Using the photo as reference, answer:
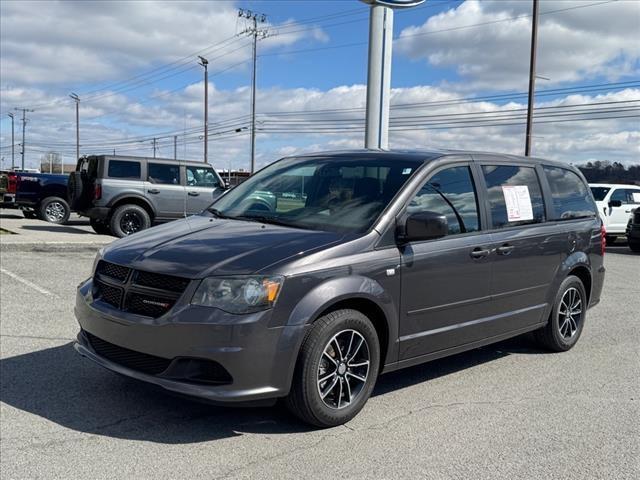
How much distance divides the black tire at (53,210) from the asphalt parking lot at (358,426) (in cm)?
1294

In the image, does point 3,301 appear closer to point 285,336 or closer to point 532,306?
point 285,336

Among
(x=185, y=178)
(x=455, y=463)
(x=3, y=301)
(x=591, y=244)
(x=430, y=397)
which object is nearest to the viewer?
(x=455, y=463)

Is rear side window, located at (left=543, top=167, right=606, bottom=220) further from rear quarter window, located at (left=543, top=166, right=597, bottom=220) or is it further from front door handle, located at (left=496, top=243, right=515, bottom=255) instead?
front door handle, located at (left=496, top=243, right=515, bottom=255)

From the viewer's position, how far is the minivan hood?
12.4ft

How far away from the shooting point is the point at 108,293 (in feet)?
13.6

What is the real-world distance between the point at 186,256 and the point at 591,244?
4.43 metres

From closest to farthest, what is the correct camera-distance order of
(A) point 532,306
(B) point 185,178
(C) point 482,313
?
1. (C) point 482,313
2. (A) point 532,306
3. (B) point 185,178

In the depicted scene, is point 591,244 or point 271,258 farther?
point 591,244

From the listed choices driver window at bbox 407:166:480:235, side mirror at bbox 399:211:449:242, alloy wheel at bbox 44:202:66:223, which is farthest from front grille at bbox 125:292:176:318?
alloy wheel at bbox 44:202:66:223

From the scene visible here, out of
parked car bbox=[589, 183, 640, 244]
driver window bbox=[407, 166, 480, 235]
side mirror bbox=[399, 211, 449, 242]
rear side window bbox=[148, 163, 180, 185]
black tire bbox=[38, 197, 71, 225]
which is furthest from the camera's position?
parked car bbox=[589, 183, 640, 244]

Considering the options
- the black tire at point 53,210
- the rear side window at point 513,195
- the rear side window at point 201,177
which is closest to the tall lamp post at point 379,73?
the rear side window at point 201,177

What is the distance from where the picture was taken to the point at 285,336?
3719 millimetres

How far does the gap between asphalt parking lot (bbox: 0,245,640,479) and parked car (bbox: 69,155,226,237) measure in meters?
8.99

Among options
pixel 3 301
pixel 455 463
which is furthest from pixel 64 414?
pixel 3 301
